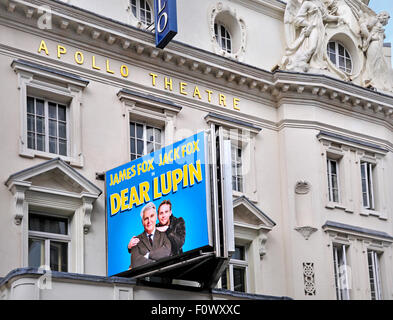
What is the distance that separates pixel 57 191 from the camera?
91.1 ft

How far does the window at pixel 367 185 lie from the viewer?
35031mm

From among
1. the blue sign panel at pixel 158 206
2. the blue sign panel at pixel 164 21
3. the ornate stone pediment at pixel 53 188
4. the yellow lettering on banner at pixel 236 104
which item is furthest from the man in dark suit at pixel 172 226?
the yellow lettering on banner at pixel 236 104

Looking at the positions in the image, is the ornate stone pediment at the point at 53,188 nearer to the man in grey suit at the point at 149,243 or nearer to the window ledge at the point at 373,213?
the man in grey suit at the point at 149,243

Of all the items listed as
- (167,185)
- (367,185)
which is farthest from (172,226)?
(367,185)

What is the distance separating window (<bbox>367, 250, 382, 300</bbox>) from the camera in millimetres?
34281

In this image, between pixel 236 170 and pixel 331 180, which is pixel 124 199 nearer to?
pixel 236 170

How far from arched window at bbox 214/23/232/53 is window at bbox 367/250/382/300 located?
8363 mm

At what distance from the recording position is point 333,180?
113 ft

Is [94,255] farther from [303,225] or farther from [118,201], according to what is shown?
[303,225]

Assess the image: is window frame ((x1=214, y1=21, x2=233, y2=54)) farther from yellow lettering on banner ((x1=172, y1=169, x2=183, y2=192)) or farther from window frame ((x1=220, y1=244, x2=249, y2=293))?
yellow lettering on banner ((x1=172, y1=169, x2=183, y2=192))

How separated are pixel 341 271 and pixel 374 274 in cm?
159

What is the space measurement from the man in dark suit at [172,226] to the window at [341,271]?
8.30 meters

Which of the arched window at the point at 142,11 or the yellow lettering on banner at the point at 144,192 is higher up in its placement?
the arched window at the point at 142,11

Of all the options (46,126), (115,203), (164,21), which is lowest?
(115,203)
